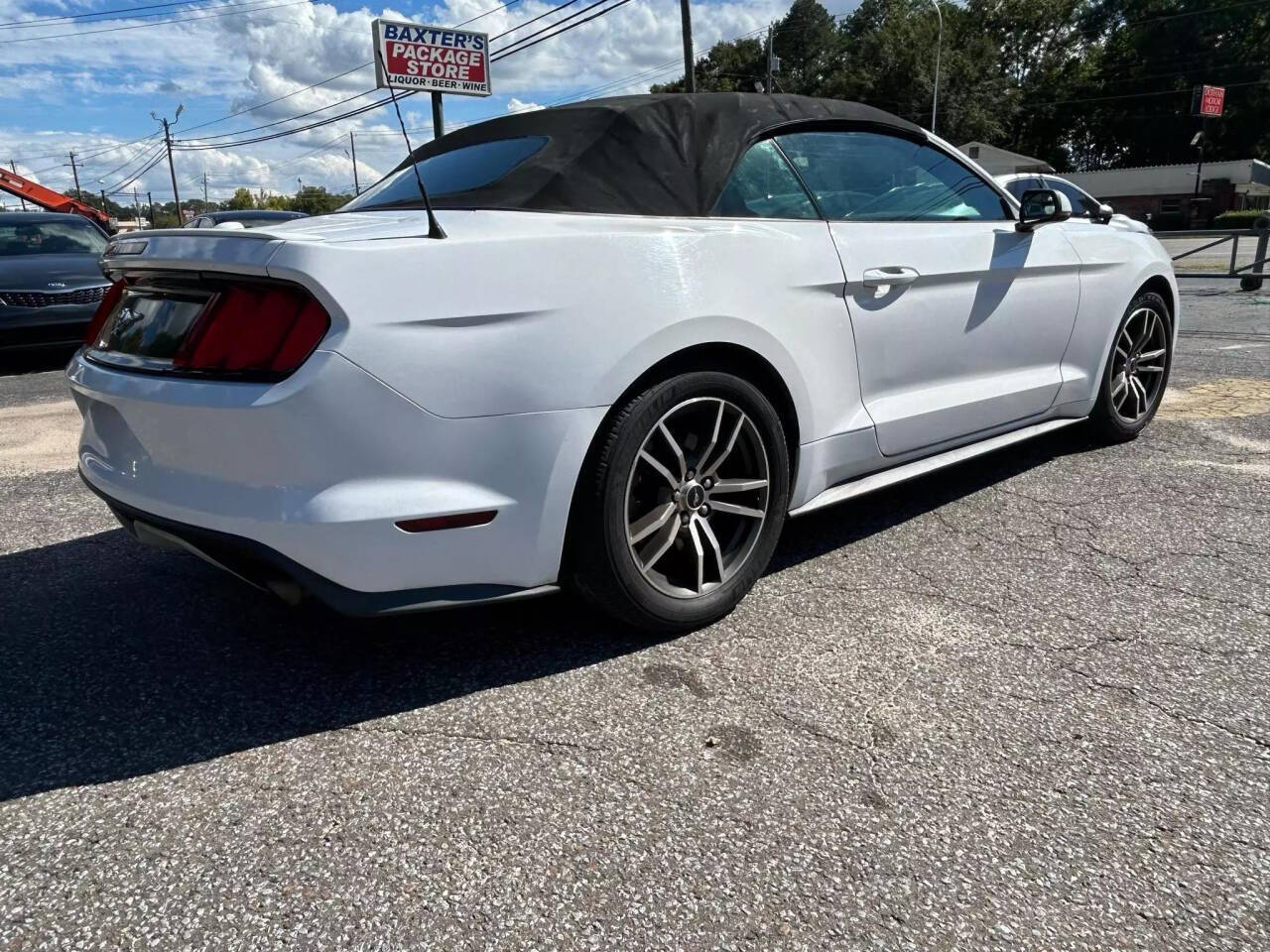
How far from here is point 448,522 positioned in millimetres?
2248

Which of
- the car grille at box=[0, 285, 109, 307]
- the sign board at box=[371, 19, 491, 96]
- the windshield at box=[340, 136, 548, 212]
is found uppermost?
the sign board at box=[371, 19, 491, 96]

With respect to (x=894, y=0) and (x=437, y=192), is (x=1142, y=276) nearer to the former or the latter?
(x=437, y=192)

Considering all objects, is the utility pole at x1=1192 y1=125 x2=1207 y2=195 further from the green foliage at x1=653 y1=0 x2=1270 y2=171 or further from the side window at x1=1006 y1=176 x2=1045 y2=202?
the side window at x1=1006 y1=176 x2=1045 y2=202

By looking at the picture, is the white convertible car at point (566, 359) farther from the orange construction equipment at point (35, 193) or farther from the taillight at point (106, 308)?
the orange construction equipment at point (35, 193)

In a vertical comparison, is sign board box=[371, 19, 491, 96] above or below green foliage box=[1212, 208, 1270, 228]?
above

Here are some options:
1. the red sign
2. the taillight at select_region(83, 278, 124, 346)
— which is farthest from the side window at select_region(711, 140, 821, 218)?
the red sign

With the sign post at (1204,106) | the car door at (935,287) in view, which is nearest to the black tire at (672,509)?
the car door at (935,287)

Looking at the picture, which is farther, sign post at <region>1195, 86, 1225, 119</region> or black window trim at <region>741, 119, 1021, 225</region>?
sign post at <region>1195, 86, 1225, 119</region>

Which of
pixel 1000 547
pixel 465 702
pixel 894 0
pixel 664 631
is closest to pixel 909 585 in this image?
pixel 1000 547

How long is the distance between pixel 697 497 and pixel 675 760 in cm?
81

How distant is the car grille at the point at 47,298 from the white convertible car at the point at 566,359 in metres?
6.72

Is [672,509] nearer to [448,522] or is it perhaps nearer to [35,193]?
[448,522]

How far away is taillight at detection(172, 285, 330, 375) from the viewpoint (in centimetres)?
210

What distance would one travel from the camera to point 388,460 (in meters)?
2.16
